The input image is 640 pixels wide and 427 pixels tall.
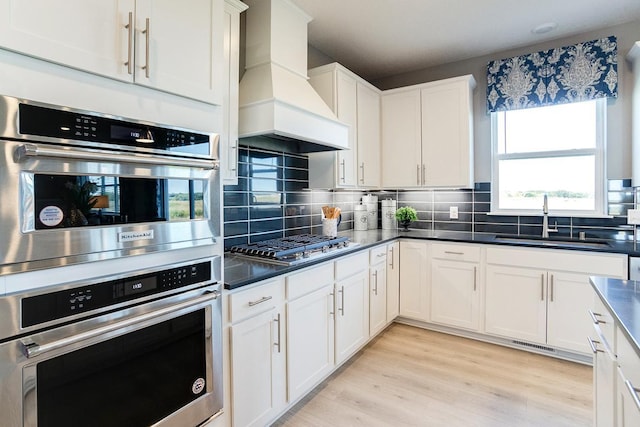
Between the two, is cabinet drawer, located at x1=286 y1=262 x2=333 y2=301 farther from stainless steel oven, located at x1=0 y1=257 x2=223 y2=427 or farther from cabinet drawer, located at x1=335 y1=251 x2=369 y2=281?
stainless steel oven, located at x1=0 y1=257 x2=223 y2=427

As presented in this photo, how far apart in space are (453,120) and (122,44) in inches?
117

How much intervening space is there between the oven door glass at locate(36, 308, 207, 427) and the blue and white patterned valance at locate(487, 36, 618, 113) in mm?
3328

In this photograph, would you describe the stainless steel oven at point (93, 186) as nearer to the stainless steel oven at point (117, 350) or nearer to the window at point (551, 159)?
the stainless steel oven at point (117, 350)

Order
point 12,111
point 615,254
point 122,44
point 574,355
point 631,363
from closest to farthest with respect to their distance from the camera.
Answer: point 12,111 → point 631,363 → point 122,44 → point 615,254 → point 574,355

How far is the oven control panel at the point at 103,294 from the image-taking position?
0.95m

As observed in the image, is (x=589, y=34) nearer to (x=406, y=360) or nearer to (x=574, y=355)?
(x=574, y=355)

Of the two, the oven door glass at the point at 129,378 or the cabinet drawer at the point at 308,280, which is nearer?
the oven door glass at the point at 129,378

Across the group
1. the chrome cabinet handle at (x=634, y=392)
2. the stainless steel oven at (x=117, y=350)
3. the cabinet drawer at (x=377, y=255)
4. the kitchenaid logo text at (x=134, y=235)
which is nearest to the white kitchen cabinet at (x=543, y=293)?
the cabinet drawer at (x=377, y=255)

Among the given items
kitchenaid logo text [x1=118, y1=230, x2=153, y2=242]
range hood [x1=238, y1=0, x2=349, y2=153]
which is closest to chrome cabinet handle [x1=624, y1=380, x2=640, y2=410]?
kitchenaid logo text [x1=118, y1=230, x2=153, y2=242]

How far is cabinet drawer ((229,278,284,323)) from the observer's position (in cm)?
159

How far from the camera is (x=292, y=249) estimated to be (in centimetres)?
214

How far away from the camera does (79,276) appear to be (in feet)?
3.35

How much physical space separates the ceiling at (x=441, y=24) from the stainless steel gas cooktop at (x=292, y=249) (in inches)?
67.7

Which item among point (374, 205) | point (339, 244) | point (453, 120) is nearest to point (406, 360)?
point (339, 244)
